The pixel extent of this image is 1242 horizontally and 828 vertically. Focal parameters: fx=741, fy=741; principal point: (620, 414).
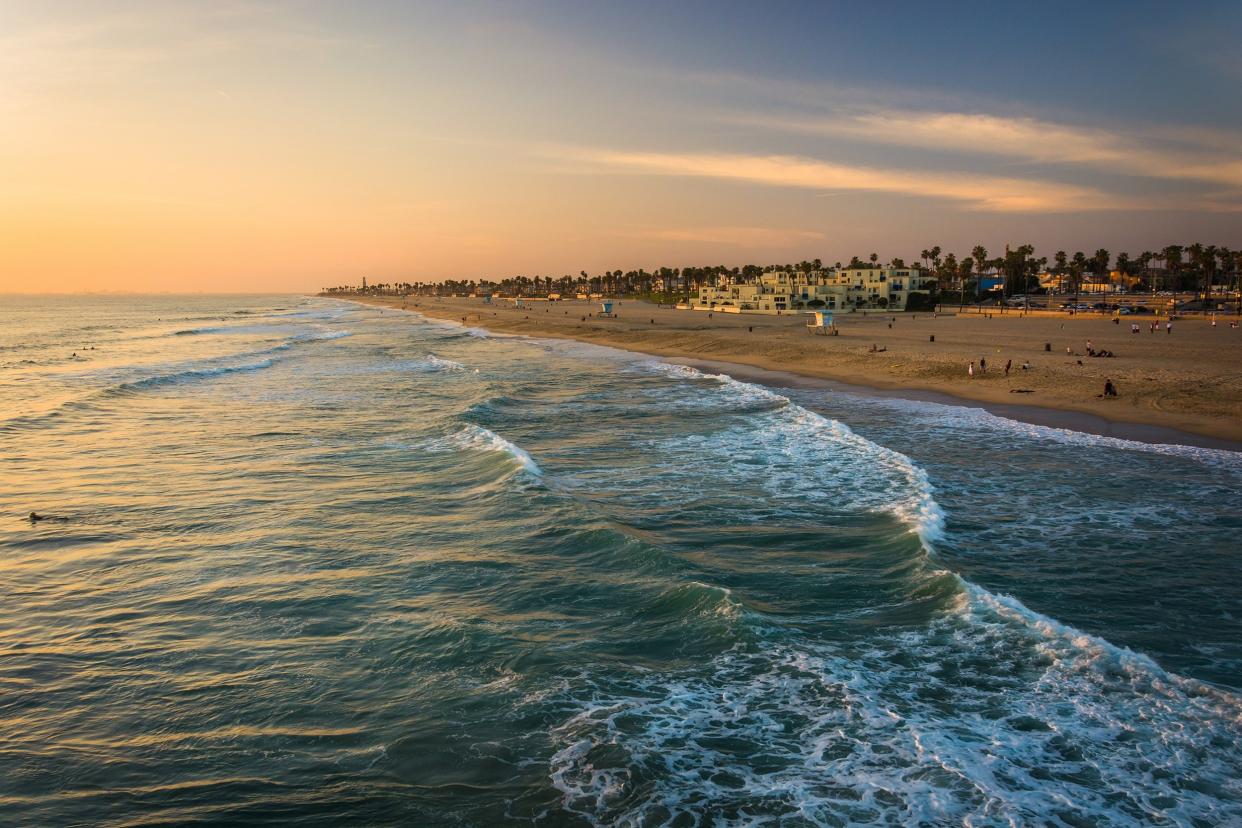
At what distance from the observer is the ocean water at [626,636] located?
8.09 meters

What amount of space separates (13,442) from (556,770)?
29.9 m

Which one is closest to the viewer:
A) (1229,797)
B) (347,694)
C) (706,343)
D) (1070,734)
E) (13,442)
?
(1229,797)

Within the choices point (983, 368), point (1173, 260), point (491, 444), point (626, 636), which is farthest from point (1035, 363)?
point (1173, 260)

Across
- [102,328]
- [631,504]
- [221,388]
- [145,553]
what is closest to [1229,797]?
[631,504]

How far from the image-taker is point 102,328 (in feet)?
360

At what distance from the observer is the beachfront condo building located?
129625 millimetres

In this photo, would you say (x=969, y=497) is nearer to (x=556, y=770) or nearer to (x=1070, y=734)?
(x=1070, y=734)

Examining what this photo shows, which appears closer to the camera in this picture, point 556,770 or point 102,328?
point 556,770

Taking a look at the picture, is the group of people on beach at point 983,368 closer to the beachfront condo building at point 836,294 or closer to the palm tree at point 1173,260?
the beachfront condo building at point 836,294

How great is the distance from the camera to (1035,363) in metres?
43.2

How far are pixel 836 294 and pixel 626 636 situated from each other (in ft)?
429

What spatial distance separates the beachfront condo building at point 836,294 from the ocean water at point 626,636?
10775 cm

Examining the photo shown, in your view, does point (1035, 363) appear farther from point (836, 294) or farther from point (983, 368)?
point (836, 294)

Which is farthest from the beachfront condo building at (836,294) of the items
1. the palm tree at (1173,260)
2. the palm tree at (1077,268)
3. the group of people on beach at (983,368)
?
the group of people on beach at (983,368)
